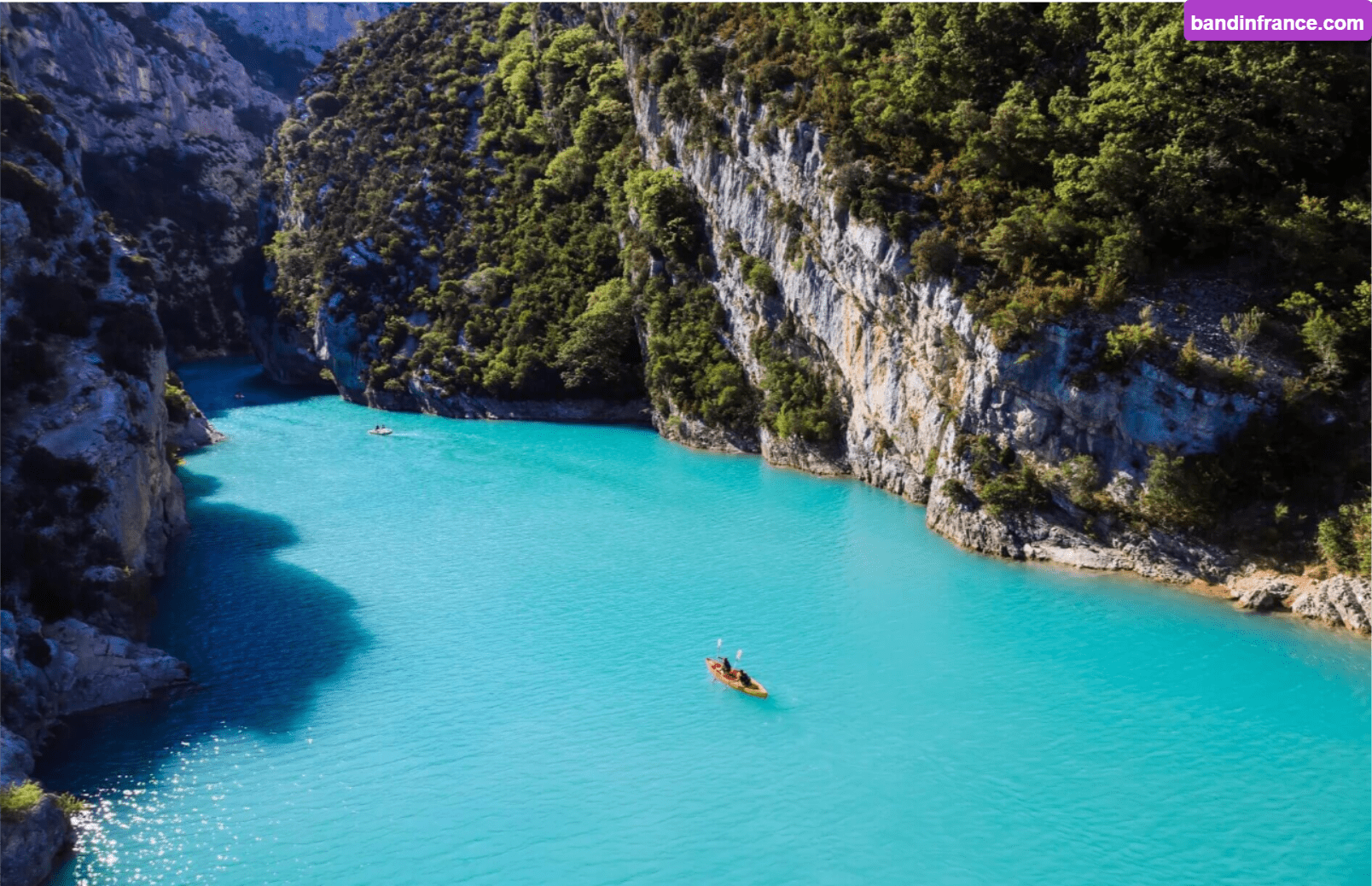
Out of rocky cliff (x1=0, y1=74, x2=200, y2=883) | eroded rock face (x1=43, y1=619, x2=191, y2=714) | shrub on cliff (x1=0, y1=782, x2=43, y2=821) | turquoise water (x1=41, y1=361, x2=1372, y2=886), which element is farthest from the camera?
eroded rock face (x1=43, y1=619, x2=191, y2=714)

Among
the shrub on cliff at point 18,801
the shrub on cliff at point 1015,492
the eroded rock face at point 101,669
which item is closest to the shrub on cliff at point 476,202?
the shrub on cliff at point 1015,492

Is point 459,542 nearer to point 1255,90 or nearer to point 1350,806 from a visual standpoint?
point 1350,806

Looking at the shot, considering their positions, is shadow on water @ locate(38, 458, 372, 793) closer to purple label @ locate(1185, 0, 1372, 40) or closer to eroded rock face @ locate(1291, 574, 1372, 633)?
eroded rock face @ locate(1291, 574, 1372, 633)

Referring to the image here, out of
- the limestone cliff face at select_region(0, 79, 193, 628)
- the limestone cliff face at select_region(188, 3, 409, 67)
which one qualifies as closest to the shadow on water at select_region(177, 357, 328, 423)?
the limestone cliff face at select_region(0, 79, 193, 628)

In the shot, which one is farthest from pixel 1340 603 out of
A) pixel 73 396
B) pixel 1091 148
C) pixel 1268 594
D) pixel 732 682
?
pixel 73 396

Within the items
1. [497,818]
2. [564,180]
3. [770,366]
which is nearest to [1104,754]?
[497,818]
